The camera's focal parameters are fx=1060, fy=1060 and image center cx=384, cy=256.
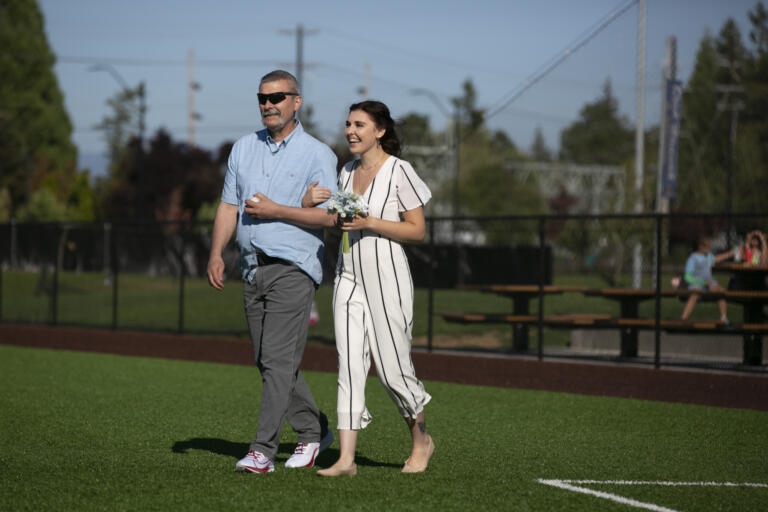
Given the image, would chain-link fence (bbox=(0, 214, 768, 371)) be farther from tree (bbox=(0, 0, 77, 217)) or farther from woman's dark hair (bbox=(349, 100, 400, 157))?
tree (bbox=(0, 0, 77, 217))

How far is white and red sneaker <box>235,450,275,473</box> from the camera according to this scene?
5875 mm

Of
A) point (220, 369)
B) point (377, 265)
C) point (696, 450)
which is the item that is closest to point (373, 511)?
point (377, 265)

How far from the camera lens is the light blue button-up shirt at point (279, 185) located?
5.98m

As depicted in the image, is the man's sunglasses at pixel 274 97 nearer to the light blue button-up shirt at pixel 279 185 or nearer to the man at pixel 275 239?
the man at pixel 275 239

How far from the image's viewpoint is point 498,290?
13680 mm

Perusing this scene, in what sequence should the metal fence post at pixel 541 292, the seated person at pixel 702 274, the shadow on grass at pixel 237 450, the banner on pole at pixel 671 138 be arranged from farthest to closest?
1. the banner on pole at pixel 671 138
2. the metal fence post at pixel 541 292
3. the seated person at pixel 702 274
4. the shadow on grass at pixel 237 450

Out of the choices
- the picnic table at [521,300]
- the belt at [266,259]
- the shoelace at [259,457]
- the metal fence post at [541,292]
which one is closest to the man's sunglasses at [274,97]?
the belt at [266,259]

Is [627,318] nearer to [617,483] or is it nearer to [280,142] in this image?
[617,483]

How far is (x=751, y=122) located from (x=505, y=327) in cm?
905

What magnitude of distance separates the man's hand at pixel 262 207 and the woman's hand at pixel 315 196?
0.19m

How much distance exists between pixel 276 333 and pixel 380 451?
5.08 feet

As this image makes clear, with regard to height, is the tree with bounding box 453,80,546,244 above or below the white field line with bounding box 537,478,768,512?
above

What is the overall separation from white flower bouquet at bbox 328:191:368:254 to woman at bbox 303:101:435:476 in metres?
0.16

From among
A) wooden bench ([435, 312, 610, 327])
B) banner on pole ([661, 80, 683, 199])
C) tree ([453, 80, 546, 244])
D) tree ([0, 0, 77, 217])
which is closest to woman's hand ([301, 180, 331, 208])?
wooden bench ([435, 312, 610, 327])
